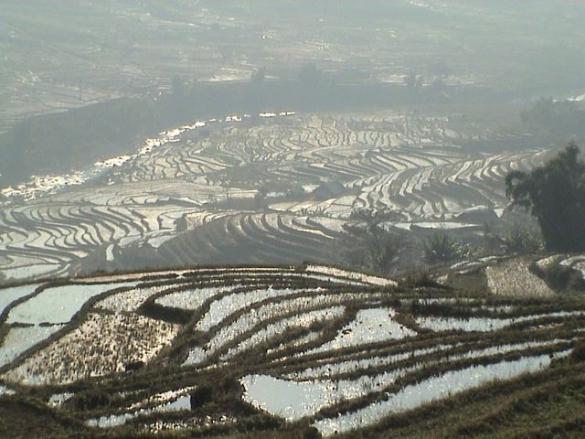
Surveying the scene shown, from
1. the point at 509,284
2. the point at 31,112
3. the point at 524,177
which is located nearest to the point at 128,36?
the point at 31,112

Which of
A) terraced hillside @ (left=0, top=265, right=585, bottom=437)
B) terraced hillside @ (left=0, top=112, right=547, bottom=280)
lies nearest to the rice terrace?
terraced hillside @ (left=0, top=265, right=585, bottom=437)

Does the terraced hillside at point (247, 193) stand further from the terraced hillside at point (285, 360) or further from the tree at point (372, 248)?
the terraced hillside at point (285, 360)

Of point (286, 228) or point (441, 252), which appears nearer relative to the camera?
point (441, 252)

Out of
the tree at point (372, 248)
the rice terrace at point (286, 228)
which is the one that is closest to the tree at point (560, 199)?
the rice terrace at point (286, 228)

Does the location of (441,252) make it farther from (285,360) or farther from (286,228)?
(285,360)

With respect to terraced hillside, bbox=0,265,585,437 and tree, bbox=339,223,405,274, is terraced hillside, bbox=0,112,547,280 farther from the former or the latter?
terraced hillside, bbox=0,265,585,437

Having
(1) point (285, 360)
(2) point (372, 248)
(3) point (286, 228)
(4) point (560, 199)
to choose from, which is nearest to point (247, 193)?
(3) point (286, 228)
